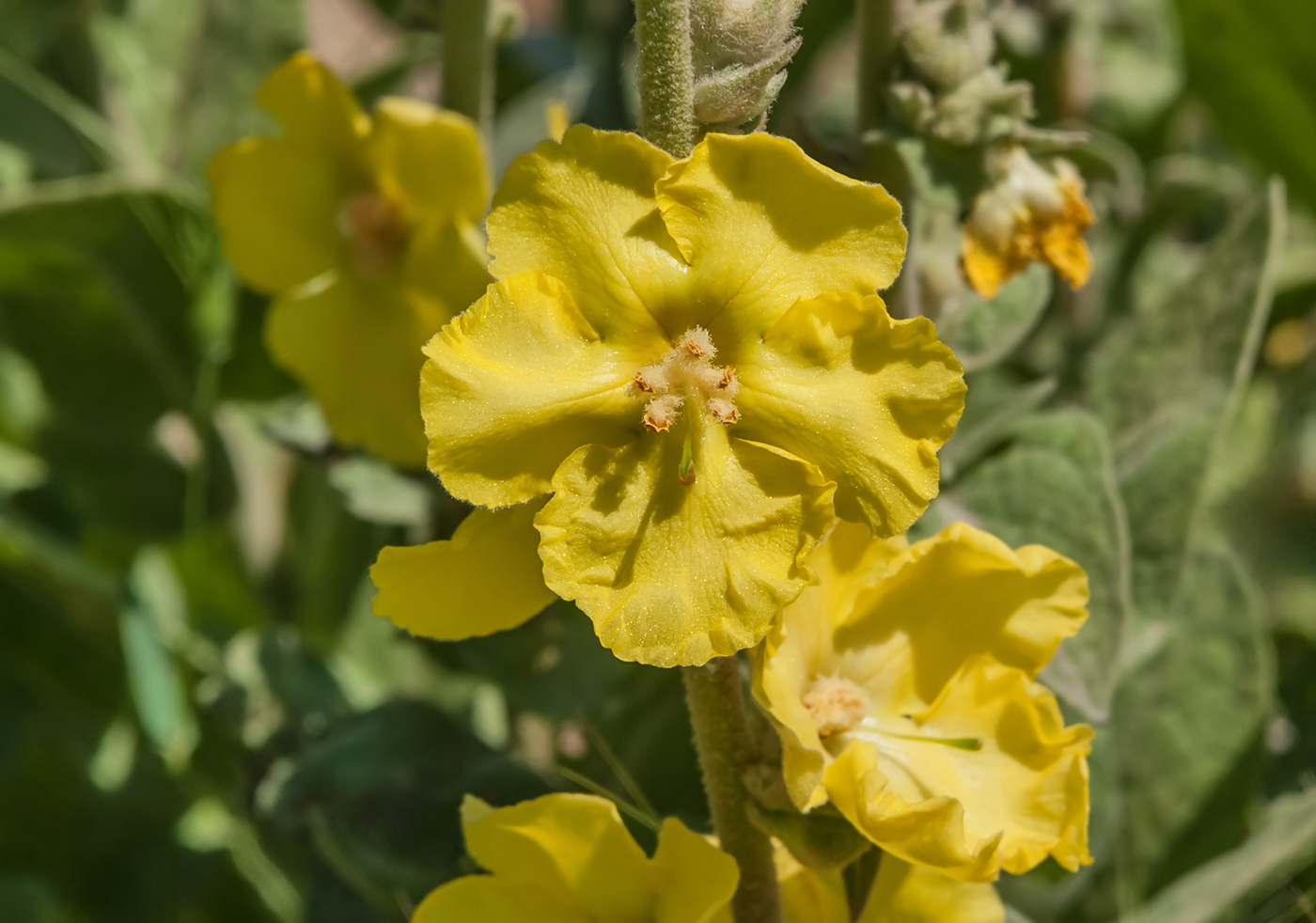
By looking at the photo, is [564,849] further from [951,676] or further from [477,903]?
[951,676]

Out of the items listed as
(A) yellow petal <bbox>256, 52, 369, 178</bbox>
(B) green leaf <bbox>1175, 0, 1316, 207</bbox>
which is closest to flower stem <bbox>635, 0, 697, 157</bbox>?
(A) yellow petal <bbox>256, 52, 369, 178</bbox>

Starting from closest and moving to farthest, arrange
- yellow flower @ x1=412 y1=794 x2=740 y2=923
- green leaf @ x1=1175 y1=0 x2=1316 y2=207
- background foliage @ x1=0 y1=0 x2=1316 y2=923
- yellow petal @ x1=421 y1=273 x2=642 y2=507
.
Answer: yellow petal @ x1=421 y1=273 x2=642 y2=507
yellow flower @ x1=412 y1=794 x2=740 y2=923
background foliage @ x1=0 y1=0 x2=1316 y2=923
green leaf @ x1=1175 y1=0 x2=1316 y2=207

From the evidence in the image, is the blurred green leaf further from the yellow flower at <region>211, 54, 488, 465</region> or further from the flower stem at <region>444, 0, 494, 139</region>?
the flower stem at <region>444, 0, 494, 139</region>

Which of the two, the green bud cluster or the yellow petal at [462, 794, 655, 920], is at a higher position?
the green bud cluster

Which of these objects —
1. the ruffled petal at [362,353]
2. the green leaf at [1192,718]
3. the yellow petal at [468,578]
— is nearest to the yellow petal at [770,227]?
the yellow petal at [468,578]

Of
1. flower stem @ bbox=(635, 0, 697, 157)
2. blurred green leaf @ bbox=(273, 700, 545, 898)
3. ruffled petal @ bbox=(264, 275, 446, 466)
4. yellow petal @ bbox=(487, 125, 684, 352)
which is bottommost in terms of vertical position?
blurred green leaf @ bbox=(273, 700, 545, 898)

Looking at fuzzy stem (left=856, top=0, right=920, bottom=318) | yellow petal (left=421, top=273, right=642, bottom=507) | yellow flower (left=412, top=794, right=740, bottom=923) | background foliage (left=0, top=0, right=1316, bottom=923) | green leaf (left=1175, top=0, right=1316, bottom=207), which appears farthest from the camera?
green leaf (left=1175, top=0, right=1316, bottom=207)

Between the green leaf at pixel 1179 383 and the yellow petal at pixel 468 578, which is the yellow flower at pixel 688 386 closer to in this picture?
the yellow petal at pixel 468 578
